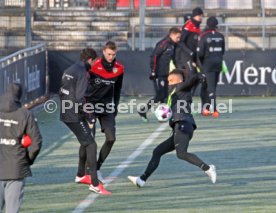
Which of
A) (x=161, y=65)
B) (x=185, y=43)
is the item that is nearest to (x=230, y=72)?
(x=185, y=43)

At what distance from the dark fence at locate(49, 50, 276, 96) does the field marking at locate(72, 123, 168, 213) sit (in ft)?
18.3

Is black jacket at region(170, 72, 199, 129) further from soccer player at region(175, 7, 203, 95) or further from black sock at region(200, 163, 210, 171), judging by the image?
soccer player at region(175, 7, 203, 95)

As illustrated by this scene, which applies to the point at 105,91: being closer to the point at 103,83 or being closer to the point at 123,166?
the point at 103,83

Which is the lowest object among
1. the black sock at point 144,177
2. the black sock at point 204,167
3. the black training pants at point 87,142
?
the black sock at point 144,177

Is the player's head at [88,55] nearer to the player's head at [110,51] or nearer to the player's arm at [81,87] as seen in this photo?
the player's arm at [81,87]

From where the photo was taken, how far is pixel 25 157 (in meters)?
11.0

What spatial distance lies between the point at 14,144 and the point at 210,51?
12475 millimetres

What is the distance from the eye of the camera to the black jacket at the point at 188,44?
22.6m

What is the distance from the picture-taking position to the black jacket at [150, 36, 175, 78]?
848 inches

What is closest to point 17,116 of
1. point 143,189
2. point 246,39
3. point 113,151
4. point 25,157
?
point 25,157

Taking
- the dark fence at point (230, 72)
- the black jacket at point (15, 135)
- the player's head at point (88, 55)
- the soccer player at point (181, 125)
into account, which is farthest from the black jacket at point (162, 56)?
the black jacket at point (15, 135)

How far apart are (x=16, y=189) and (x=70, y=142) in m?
8.49

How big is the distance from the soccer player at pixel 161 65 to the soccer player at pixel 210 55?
1.12 m

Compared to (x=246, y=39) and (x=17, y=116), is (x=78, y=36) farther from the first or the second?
(x=17, y=116)
